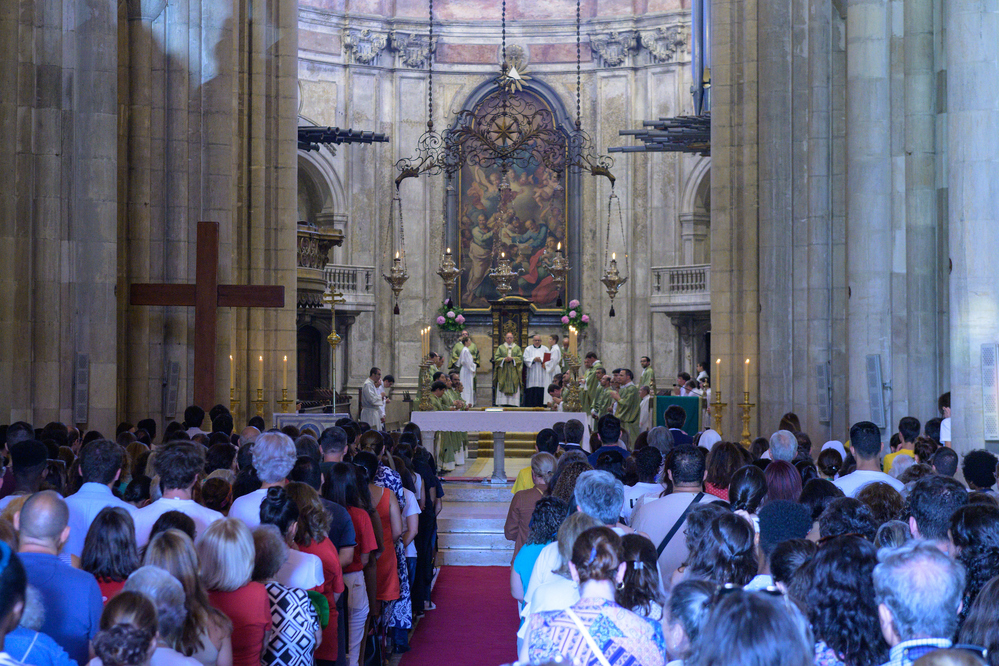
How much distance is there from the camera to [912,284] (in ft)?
41.3

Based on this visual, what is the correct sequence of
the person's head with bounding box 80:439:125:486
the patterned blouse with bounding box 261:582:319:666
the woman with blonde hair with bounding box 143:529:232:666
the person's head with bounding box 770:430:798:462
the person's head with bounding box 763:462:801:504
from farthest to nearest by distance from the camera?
the person's head with bounding box 770:430:798:462, the person's head with bounding box 763:462:801:504, the person's head with bounding box 80:439:125:486, the patterned blouse with bounding box 261:582:319:666, the woman with blonde hair with bounding box 143:529:232:666

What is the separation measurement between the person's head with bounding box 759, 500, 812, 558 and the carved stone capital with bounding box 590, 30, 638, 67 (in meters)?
24.5

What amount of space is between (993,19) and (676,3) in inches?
Answer: 748

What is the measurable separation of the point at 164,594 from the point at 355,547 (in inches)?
118

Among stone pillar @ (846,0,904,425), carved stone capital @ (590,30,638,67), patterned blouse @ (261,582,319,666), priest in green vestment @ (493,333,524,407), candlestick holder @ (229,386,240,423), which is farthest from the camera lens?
carved stone capital @ (590,30,638,67)

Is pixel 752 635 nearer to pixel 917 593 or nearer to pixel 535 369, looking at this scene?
pixel 917 593

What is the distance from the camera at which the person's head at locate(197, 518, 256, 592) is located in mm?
4570

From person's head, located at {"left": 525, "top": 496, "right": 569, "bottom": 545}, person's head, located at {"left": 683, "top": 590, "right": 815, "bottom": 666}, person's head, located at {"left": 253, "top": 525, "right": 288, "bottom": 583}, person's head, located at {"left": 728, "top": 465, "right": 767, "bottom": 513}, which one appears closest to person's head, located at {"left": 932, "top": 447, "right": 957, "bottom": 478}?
person's head, located at {"left": 728, "top": 465, "right": 767, "bottom": 513}

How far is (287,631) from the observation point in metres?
4.96

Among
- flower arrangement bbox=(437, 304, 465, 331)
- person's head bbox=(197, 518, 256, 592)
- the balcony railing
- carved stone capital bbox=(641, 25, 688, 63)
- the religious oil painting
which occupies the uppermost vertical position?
carved stone capital bbox=(641, 25, 688, 63)

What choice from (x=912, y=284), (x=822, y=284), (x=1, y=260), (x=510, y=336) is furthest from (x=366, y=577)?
(x=510, y=336)

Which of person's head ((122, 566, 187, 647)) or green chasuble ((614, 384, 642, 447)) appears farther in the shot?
green chasuble ((614, 384, 642, 447))

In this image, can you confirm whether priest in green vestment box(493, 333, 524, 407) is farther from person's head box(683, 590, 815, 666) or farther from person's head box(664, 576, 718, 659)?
person's head box(683, 590, 815, 666)

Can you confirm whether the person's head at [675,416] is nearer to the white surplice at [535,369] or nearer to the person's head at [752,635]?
the person's head at [752,635]
